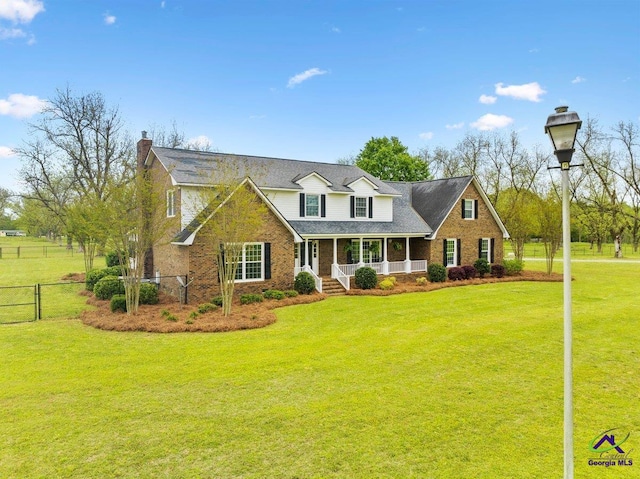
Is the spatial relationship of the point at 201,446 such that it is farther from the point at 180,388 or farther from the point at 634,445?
the point at 634,445

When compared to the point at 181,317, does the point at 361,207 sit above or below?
above

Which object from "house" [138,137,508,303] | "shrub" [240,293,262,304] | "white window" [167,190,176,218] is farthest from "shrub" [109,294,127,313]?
"white window" [167,190,176,218]

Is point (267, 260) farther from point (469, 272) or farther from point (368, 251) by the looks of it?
point (469, 272)

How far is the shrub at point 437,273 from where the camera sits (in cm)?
2428

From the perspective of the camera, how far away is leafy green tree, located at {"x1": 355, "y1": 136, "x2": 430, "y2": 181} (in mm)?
44281

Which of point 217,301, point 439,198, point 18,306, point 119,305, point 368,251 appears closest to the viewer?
point 119,305

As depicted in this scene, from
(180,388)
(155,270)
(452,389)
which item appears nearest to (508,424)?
(452,389)

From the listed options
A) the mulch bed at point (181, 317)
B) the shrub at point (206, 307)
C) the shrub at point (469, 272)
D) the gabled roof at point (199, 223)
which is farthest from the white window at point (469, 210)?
the shrub at point (206, 307)

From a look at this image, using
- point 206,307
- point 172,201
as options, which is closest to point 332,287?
point 206,307

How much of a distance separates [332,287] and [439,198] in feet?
36.6

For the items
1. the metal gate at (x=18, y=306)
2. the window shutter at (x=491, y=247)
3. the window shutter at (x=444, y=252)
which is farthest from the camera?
the window shutter at (x=491, y=247)

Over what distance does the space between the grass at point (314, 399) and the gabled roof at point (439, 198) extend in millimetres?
13070

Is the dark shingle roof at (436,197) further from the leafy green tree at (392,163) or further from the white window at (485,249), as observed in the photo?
the leafy green tree at (392,163)

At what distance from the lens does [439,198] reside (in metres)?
27.5
